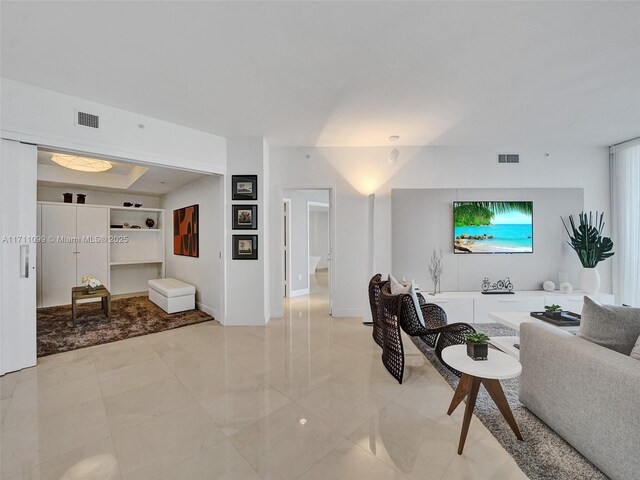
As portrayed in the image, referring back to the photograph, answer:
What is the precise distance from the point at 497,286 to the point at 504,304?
1.36 ft

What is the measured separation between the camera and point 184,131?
3.73 meters

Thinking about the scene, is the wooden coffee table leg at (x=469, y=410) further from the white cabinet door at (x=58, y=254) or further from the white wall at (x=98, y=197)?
the white wall at (x=98, y=197)

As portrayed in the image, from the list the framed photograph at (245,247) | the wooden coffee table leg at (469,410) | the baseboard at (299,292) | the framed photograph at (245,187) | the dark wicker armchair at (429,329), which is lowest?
the baseboard at (299,292)

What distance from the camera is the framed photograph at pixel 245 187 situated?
4121 mm

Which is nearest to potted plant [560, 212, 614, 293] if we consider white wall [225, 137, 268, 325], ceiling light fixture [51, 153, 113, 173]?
white wall [225, 137, 268, 325]

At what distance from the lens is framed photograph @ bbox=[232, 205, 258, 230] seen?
4.12 meters

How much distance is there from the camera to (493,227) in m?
4.49

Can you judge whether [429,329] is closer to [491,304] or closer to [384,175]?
[491,304]

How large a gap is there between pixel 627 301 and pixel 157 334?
7.23 meters

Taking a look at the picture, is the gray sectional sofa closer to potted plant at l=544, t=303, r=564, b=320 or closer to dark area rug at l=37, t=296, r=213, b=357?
potted plant at l=544, t=303, r=564, b=320

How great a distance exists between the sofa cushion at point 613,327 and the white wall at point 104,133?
14.1 feet

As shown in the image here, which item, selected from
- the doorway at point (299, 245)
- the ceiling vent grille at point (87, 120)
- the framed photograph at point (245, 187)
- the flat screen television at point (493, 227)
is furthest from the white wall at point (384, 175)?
the ceiling vent grille at point (87, 120)

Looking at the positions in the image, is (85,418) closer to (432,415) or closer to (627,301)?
(432,415)

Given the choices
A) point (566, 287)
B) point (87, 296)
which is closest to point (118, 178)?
point (87, 296)
